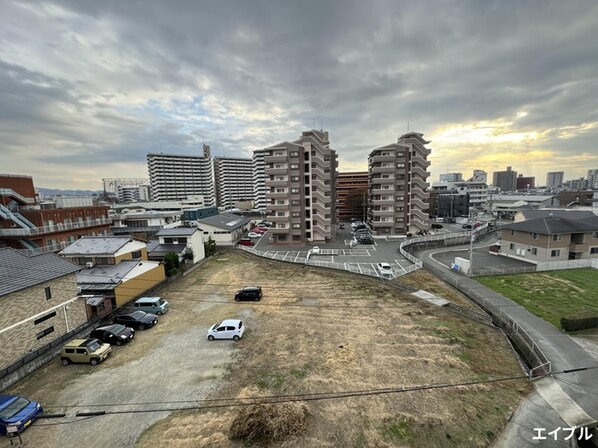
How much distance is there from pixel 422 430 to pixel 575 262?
118 ft

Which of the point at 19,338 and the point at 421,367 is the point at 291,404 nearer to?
the point at 421,367

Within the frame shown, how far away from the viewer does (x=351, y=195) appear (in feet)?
250

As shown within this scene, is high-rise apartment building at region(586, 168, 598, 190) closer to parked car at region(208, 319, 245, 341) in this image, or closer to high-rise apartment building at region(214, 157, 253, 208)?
high-rise apartment building at region(214, 157, 253, 208)

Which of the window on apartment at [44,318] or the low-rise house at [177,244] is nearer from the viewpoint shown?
the window on apartment at [44,318]

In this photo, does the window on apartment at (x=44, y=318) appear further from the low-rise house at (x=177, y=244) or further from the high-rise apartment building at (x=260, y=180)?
the high-rise apartment building at (x=260, y=180)

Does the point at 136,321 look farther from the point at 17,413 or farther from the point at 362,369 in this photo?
the point at 362,369

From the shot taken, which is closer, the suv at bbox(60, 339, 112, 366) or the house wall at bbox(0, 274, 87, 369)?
the house wall at bbox(0, 274, 87, 369)

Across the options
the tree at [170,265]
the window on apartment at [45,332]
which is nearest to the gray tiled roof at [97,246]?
the tree at [170,265]

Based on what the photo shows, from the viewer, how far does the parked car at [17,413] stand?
10.9 metres

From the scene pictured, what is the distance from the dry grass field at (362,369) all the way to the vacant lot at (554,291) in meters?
7.41

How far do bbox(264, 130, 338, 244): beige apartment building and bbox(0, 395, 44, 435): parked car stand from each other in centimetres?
3637

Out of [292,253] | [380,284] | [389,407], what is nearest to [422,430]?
[389,407]

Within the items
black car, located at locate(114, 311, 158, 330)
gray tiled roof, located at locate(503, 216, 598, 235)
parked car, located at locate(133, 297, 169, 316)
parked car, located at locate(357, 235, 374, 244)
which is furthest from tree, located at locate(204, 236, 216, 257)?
gray tiled roof, located at locate(503, 216, 598, 235)

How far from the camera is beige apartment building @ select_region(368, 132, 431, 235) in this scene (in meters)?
50.6
